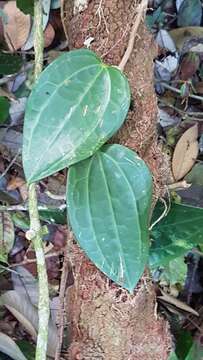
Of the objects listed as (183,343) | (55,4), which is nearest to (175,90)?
(55,4)

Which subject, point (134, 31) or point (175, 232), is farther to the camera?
point (175, 232)

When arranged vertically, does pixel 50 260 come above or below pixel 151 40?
below

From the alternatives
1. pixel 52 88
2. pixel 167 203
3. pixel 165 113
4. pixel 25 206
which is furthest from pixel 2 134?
pixel 52 88

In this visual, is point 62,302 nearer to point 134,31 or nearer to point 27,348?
point 27,348

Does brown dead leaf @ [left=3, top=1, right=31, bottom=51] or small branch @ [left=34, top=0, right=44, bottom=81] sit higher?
small branch @ [left=34, top=0, right=44, bottom=81]

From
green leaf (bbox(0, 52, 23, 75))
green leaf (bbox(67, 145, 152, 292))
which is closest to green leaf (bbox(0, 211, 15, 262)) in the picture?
green leaf (bbox(0, 52, 23, 75))

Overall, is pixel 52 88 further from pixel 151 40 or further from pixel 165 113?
pixel 165 113

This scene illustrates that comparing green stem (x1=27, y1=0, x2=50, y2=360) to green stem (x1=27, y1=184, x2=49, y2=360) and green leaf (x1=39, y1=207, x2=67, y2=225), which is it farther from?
green leaf (x1=39, y1=207, x2=67, y2=225)
